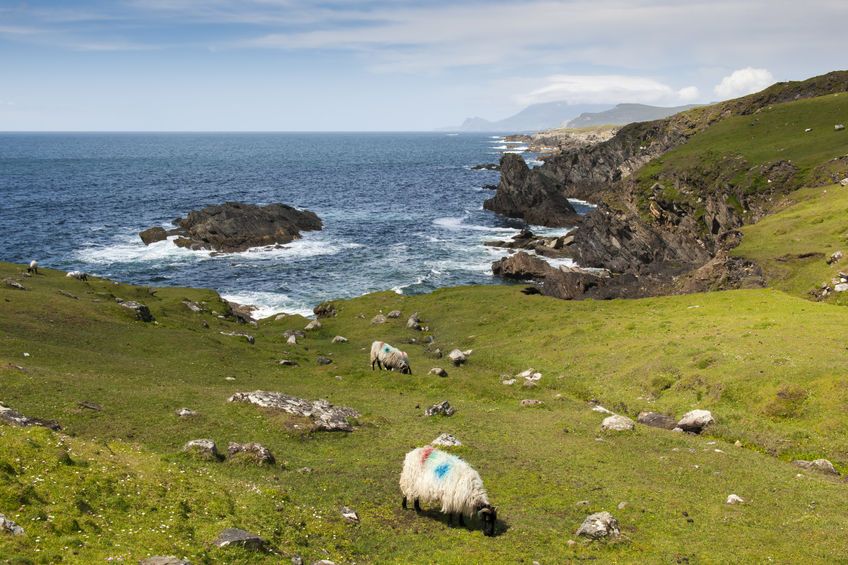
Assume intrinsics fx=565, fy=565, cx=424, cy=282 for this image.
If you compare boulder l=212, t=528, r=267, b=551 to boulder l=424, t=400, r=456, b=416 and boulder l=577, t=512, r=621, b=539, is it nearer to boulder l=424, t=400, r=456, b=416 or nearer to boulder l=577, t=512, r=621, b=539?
boulder l=577, t=512, r=621, b=539

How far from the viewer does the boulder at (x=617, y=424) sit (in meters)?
32.3

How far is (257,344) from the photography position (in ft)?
184

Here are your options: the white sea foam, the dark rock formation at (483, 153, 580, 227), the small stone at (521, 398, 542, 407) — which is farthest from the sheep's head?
the dark rock formation at (483, 153, 580, 227)

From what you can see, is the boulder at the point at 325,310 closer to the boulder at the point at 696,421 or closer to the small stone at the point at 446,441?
the small stone at the point at 446,441

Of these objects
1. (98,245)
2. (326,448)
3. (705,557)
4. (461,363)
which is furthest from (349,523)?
(98,245)

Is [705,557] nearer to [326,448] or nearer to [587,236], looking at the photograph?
[326,448]

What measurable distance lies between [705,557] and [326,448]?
17185 millimetres

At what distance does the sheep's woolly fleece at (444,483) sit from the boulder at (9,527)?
12.4 meters

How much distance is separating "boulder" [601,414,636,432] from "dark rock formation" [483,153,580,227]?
107684mm

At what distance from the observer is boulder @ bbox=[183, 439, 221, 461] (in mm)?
24344

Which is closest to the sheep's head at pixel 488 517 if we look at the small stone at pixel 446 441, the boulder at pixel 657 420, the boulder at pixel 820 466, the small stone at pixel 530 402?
the small stone at pixel 446 441

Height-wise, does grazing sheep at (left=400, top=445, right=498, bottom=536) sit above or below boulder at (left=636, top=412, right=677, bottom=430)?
above

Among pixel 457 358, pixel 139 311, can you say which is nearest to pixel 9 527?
pixel 457 358

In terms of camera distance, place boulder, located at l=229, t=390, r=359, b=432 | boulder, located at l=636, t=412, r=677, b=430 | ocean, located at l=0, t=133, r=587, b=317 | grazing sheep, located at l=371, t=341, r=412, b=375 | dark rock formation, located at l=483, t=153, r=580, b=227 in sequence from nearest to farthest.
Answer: boulder, located at l=229, t=390, r=359, b=432, boulder, located at l=636, t=412, r=677, b=430, grazing sheep, located at l=371, t=341, r=412, b=375, ocean, located at l=0, t=133, r=587, b=317, dark rock formation, located at l=483, t=153, r=580, b=227
